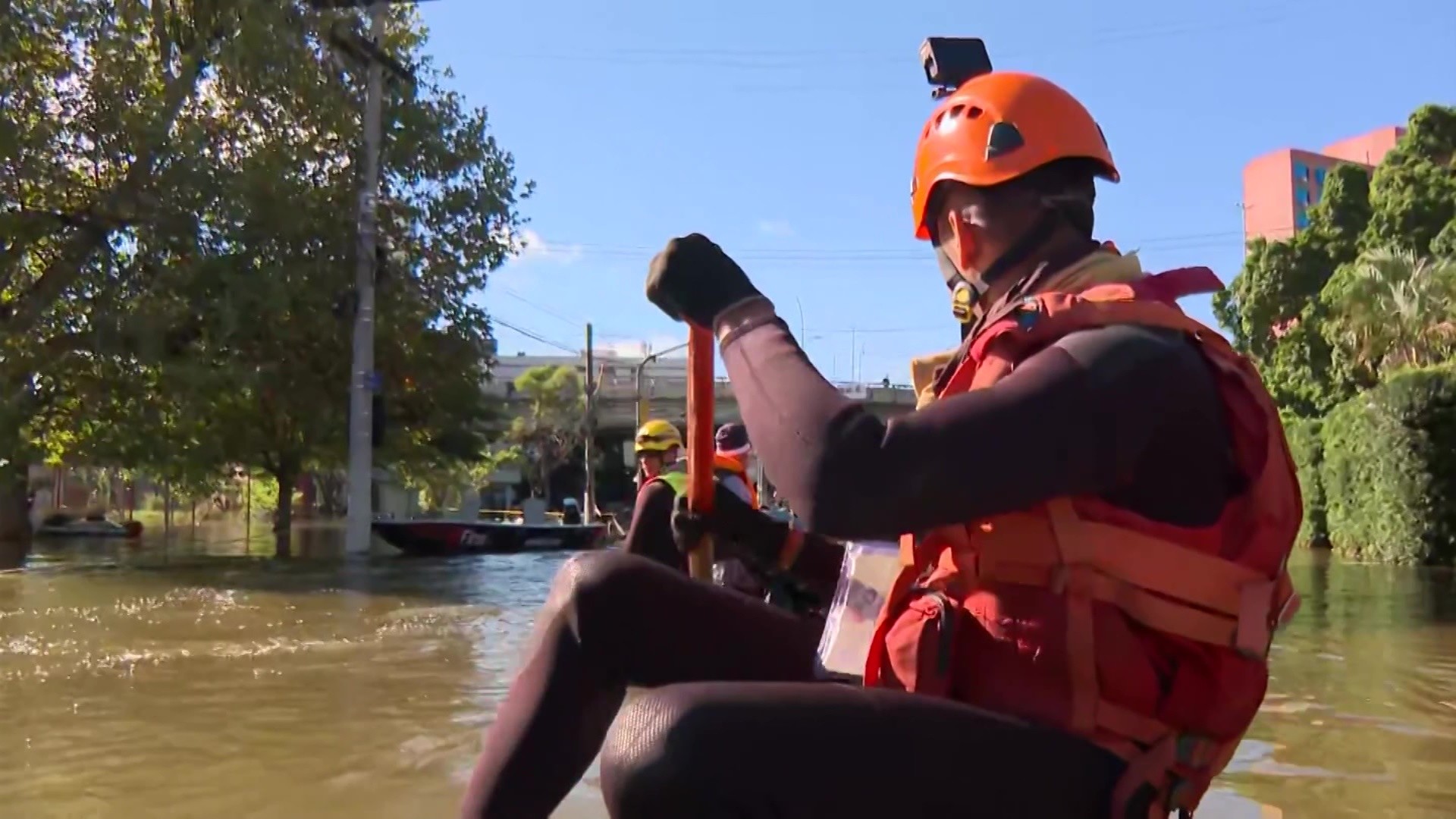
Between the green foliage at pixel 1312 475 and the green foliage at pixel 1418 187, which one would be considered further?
the green foliage at pixel 1418 187

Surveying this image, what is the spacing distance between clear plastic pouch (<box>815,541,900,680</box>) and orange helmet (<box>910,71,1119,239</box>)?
511 mm

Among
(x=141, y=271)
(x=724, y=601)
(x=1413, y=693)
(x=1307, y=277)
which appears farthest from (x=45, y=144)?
(x=1307, y=277)

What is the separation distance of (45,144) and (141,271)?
81.5 inches

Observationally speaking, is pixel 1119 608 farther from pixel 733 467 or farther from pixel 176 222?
pixel 176 222

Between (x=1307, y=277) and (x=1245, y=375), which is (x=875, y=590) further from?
(x=1307, y=277)

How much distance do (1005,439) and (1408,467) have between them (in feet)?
67.4

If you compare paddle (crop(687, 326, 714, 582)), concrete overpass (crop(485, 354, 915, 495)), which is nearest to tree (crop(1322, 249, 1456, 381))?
paddle (crop(687, 326, 714, 582))

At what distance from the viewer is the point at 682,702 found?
4.98 ft

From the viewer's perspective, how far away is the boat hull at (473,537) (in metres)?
25.3

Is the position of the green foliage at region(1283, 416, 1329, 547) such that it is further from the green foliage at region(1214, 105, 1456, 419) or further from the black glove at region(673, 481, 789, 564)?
the black glove at region(673, 481, 789, 564)

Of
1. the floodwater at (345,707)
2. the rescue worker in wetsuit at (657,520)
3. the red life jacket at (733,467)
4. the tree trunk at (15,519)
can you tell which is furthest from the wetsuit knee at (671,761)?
the tree trunk at (15,519)

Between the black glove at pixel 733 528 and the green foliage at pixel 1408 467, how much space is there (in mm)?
18994

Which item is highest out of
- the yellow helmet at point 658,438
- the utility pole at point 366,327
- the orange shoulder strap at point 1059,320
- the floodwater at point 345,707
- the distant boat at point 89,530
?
the utility pole at point 366,327

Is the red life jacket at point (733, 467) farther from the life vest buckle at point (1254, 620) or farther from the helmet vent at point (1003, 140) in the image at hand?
the life vest buckle at point (1254, 620)
